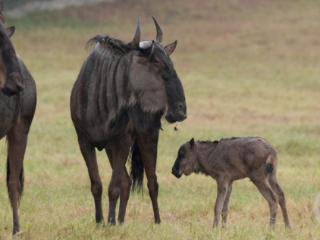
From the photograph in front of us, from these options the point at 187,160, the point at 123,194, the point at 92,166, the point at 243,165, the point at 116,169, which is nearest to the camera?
the point at 116,169

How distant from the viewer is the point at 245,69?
A: 45.5 meters

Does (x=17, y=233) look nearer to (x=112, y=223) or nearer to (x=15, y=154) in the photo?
(x=15, y=154)

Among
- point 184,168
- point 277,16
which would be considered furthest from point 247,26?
point 184,168

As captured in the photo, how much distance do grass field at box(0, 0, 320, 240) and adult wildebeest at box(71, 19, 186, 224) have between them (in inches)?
28.9

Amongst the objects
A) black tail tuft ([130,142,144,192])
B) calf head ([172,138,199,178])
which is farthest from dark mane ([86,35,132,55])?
calf head ([172,138,199,178])

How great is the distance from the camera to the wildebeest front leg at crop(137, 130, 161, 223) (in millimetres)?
11703

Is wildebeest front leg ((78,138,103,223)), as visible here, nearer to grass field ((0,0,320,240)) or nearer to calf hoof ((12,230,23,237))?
grass field ((0,0,320,240))

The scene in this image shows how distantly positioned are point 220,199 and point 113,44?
87.8 inches

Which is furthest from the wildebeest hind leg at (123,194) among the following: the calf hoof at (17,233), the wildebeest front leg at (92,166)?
the calf hoof at (17,233)

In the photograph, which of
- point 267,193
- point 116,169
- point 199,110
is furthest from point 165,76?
point 199,110

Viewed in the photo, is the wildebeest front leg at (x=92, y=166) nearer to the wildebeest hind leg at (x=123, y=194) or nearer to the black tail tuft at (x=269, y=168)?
the wildebeest hind leg at (x=123, y=194)

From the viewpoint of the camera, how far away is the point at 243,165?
473 inches

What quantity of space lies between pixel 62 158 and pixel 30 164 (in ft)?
3.49

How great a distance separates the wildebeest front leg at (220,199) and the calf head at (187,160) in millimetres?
581
